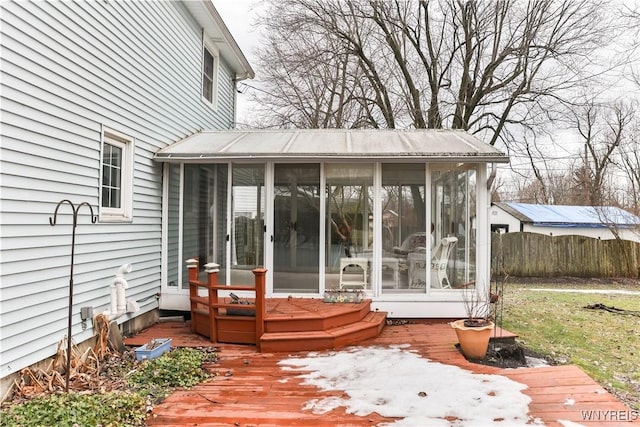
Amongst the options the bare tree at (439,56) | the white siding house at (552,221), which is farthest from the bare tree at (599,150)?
the bare tree at (439,56)

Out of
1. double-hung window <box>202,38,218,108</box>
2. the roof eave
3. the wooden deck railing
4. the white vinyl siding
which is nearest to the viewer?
the white vinyl siding

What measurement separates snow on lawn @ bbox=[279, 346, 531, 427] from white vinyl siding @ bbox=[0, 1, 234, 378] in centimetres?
236

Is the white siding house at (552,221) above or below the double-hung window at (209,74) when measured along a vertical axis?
below

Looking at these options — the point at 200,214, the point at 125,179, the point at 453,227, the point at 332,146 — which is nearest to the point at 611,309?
the point at 453,227

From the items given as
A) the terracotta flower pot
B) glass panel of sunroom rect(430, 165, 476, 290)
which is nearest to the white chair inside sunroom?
glass panel of sunroom rect(430, 165, 476, 290)

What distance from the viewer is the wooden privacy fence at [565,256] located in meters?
12.6

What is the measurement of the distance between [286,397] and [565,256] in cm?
1245

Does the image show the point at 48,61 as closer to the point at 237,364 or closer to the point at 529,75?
the point at 237,364

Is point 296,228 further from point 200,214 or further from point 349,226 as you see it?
point 200,214

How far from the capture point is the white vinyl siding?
3.23m

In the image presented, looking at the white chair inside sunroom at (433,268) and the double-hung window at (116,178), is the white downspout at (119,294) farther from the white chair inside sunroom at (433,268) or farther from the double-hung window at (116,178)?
the white chair inside sunroom at (433,268)

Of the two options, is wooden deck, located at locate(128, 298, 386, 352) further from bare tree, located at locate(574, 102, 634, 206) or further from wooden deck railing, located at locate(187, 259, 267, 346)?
bare tree, located at locate(574, 102, 634, 206)

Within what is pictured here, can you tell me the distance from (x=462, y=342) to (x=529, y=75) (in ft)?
38.6

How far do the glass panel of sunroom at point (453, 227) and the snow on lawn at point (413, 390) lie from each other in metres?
1.92
